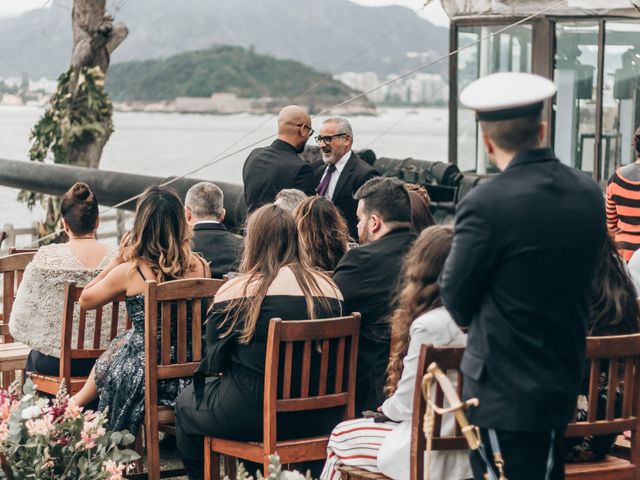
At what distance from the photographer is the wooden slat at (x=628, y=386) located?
3.72 meters

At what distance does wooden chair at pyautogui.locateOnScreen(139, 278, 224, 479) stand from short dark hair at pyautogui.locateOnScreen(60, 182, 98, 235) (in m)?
0.82

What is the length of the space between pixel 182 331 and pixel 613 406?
1.86 meters

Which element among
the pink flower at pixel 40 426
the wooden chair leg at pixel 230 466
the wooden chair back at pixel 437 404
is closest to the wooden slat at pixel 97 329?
the wooden chair leg at pixel 230 466

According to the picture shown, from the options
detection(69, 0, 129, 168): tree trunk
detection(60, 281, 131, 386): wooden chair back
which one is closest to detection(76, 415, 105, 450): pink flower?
detection(60, 281, 131, 386): wooden chair back

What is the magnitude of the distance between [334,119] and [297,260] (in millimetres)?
2702

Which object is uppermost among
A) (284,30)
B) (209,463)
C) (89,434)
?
(284,30)

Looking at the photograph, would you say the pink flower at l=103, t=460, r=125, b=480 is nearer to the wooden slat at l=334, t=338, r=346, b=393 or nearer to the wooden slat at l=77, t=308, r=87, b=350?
the wooden slat at l=334, t=338, r=346, b=393

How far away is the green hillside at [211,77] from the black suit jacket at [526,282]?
96.3m

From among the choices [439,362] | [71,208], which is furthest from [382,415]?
[71,208]

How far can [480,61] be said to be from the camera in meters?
12.5

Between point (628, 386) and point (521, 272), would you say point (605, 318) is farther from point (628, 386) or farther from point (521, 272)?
point (521, 272)

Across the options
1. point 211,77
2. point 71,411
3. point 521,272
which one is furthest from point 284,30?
point 521,272

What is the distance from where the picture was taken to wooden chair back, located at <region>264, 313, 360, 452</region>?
4.11 meters

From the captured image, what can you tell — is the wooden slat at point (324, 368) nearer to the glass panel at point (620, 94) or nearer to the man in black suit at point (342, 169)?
the man in black suit at point (342, 169)
